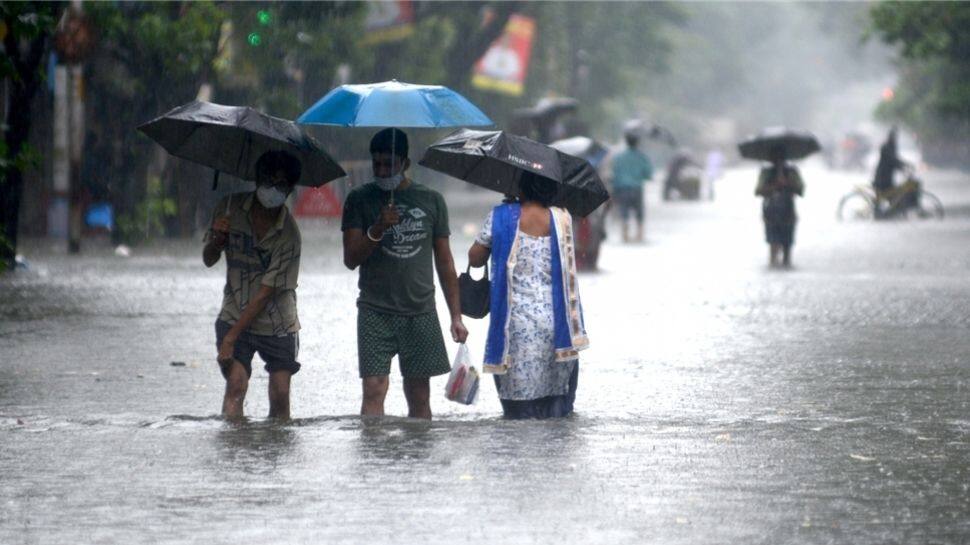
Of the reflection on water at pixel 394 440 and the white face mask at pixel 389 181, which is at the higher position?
the white face mask at pixel 389 181

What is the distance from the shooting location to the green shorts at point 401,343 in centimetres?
862

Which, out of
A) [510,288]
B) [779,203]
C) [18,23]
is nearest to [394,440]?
[510,288]

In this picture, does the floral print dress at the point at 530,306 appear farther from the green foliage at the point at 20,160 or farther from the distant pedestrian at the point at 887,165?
the distant pedestrian at the point at 887,165

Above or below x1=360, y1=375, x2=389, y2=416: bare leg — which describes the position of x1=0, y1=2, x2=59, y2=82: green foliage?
above

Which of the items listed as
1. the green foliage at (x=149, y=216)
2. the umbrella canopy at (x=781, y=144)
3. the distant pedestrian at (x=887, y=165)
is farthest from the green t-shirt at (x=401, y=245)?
the distant pedestrian at (x=887, y=165)

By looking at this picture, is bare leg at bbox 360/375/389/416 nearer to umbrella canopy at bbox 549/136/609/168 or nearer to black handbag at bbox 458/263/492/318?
→ black handbag at bbox 458/263/492/318

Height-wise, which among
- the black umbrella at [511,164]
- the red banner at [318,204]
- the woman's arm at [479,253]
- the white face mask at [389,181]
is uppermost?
the red banner at [318,204]

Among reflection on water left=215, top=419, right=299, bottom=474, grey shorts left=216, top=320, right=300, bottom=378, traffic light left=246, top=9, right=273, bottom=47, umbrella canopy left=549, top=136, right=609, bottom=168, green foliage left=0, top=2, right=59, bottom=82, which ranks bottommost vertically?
reflection on water left=215, top=419, right=299, bottom=474

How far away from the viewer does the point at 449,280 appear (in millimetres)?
8750

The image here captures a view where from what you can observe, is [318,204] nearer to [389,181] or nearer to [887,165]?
[887,165]

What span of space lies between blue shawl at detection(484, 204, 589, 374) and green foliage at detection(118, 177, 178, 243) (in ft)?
54.6

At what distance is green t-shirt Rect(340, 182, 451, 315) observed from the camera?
851 cm

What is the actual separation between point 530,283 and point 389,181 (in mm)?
872

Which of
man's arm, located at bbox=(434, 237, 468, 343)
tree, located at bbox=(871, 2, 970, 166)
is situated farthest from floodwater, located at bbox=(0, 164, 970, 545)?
tree, located at bbox=(871, 2, 970, 166)
